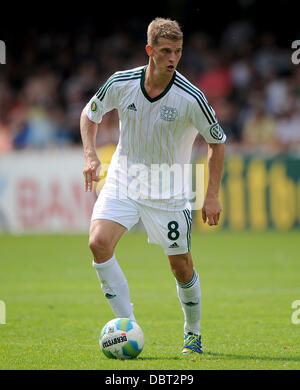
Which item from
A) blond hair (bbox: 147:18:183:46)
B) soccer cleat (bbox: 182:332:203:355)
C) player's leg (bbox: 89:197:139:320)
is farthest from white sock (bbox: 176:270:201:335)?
blond hair (bbox: 147:18:183:46)

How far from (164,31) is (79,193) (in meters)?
10.4

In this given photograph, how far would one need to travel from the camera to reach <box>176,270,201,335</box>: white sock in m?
6.24

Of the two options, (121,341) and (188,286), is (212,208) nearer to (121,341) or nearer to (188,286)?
(188,286)

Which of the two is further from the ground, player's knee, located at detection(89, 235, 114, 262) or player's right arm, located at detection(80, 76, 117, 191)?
player's right arm, located at detection(80, 76, 117, 191)

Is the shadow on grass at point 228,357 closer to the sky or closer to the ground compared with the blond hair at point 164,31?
closer to the ground

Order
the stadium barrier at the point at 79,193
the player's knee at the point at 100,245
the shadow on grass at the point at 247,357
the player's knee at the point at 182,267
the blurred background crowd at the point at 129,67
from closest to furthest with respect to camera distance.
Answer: the shadow on grass at the point at 247,357, the player's knee at the point at 100,245, the player's knee at the point at 182,267, the stadium barrier at the point at 79,193, the blurred background crowd at the point at 129,67

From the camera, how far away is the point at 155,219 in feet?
20.3

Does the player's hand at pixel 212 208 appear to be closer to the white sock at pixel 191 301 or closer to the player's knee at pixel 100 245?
the white sock at pixel 191 301

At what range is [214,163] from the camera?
20.0ft

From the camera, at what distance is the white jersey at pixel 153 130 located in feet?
19.9

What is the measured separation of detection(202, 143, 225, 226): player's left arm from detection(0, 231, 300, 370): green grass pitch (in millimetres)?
1069

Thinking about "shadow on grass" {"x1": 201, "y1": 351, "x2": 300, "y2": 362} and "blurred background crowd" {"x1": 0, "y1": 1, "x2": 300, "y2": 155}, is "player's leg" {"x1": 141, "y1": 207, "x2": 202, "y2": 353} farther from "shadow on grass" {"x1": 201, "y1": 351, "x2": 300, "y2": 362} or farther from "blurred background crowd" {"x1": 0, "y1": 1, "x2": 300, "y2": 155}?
"blurred background crowd" {"x1": 0, "y1": 1, "x2": 300, "y2": 155}

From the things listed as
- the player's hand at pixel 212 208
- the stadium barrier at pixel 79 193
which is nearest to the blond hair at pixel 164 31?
the player's hand at pixel 212 208
